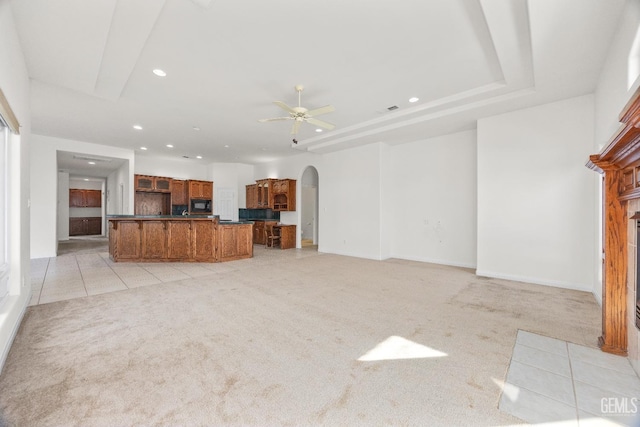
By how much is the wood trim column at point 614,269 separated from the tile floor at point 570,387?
15 cm

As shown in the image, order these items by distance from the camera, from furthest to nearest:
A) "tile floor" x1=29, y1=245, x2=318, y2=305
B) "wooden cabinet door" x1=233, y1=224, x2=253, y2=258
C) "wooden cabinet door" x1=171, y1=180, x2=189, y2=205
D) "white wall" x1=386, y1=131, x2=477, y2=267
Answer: "wooden cabinet door" x1=171, y1=180, x2=189, y2=205 < "wooden cabinet door" x1=233, y1=224, x2=253, y2=258 < "white wall" x1=386, y1=131, x2=477, y2=267 < "tile floor" x1=29, y1=245, x2=318, y2=305

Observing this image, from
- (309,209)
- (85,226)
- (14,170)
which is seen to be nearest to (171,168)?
(309,209)

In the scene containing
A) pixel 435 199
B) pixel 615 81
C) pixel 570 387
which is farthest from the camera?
pixel 435 199

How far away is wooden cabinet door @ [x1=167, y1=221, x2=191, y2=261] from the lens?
600cm

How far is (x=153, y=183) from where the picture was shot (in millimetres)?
8742

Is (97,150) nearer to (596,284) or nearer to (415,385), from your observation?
(415,385)

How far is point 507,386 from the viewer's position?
180 centimetres

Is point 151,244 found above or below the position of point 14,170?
below

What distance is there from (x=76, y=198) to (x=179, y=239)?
32.1ft

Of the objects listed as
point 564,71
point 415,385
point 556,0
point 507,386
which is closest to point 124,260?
point 415,385

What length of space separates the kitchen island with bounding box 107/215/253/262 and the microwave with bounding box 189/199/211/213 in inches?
137

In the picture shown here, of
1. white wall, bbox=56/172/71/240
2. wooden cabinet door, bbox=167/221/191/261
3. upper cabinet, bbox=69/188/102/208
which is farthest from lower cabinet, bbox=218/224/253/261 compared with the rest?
upper cabinet, bbox=69/188/102/208

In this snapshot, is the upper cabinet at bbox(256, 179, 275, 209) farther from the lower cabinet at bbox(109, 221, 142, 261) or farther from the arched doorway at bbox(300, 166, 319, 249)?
the lower cabinet at bbox(109, 221, 142, 261)

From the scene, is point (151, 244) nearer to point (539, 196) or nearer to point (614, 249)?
point (614, 249)
